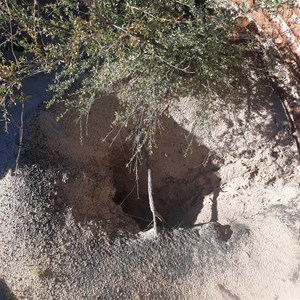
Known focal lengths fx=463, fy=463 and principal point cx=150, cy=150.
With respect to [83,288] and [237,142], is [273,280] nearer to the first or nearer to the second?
[237,142]

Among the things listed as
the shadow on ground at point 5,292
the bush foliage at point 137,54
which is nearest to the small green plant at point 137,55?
the bush foliage at point 137,54

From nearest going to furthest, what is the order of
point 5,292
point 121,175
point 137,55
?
point 137,55
point 5,292
point 121,175

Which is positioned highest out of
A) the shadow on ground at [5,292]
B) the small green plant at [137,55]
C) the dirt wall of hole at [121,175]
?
the small green plant at [137,55]

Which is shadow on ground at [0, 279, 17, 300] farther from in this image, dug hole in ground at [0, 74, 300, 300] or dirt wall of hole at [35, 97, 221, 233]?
dirt wall of hole at [35, 97, 221, 233]

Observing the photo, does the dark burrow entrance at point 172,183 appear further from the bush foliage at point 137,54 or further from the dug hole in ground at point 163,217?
the bush foliage at point 137,54

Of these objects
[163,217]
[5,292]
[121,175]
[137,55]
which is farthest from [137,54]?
[5,292]

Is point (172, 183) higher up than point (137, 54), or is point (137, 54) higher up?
point (137, 54)

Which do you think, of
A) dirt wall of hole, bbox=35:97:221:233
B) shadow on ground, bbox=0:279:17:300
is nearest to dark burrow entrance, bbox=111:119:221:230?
dirt wall of hole, bbox=35:97:221:233

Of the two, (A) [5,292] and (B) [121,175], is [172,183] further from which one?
(A) [5,292]

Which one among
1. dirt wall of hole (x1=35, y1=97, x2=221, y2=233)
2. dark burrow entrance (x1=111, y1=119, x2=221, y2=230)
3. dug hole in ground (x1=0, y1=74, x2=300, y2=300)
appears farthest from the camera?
dark burrow entrance (x1=111, y1=119, x2=221, y2=230)
